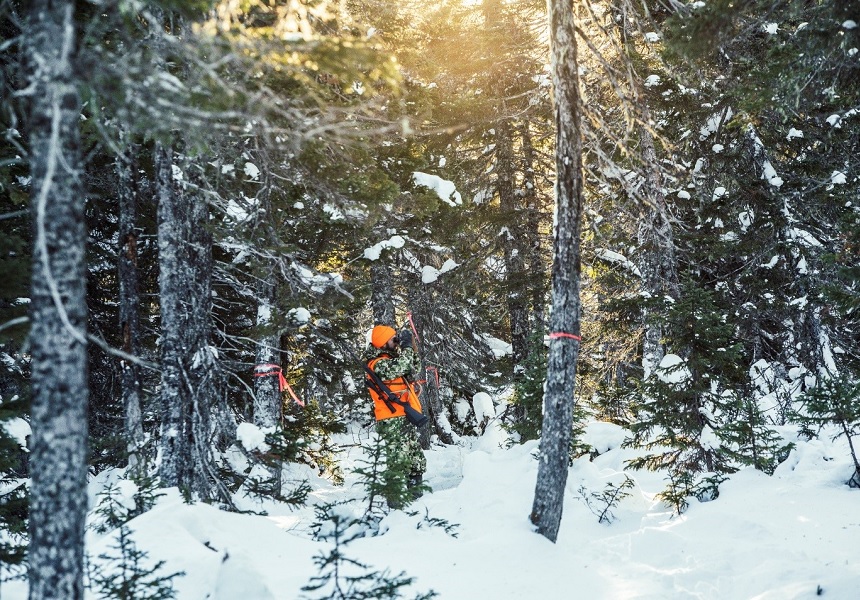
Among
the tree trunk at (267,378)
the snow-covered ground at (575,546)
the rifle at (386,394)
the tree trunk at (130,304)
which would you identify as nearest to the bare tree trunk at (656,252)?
the snow-covered ground at (575,546)

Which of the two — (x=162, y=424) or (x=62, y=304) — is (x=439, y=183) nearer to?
(x=162, y=424)

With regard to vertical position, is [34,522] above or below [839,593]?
above

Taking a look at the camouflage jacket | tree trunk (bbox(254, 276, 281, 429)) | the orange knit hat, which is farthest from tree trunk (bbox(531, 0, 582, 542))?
tree trunk (bbox(254, 276, 281, 429))

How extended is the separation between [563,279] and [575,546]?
3761 millimetres

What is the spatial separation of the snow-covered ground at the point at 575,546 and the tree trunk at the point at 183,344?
1.29 m

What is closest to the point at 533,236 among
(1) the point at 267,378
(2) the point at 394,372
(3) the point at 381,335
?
(3) the point at 381,335

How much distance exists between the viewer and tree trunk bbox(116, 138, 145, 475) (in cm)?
1046

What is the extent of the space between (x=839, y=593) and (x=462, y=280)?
11.0 m

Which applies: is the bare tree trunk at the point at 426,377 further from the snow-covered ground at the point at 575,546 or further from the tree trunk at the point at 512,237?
the snow-covered ground at the point at 575,546

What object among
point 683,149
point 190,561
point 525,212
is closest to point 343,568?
point 190,561

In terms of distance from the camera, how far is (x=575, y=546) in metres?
8.57

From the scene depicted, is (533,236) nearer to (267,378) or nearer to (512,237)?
(512,237)

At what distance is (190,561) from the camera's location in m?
5.48

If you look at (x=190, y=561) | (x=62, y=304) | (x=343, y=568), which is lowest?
(x=343, y=568)
